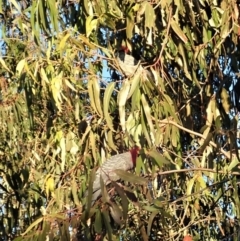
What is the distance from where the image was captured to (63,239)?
5.61 ft

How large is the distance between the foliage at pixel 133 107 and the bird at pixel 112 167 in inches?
1.5

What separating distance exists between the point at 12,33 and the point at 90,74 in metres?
1.10

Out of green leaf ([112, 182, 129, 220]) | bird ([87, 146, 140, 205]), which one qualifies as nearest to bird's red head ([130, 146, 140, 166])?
bird ([87, 146, 140, 205])

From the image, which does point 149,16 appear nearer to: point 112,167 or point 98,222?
point 112,167

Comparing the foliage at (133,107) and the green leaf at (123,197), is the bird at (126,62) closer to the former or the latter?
the foliage at (133,107)

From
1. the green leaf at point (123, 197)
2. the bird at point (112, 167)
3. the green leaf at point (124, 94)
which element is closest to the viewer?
the green leaf at point (123, 197)

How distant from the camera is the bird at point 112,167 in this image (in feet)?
6.01

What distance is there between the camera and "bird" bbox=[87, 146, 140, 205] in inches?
72.1

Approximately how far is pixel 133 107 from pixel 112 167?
7.1 inches

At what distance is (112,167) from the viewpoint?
1.95m

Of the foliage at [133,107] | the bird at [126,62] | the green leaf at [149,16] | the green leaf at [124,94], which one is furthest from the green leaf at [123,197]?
the green leaf at [149,16]

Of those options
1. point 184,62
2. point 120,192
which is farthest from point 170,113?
point 120,192

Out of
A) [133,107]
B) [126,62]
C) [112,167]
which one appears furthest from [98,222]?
[126,62]

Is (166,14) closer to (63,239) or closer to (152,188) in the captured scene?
(152,188)
